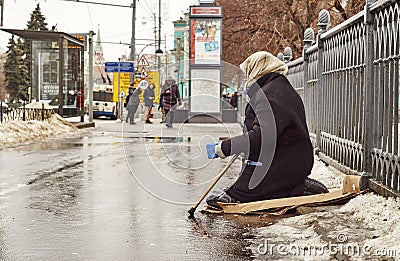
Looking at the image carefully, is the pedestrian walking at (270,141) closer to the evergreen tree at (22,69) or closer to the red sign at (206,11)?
the red sign at (206,11)

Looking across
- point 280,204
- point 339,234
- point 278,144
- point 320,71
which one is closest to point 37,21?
point 320,71

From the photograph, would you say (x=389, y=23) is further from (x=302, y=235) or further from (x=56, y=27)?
(x=56, y=27)

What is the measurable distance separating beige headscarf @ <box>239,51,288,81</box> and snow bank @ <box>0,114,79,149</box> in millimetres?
11039

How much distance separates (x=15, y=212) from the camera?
7.72 m

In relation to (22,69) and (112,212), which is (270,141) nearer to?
(112,212)

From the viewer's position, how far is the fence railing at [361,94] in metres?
7.48

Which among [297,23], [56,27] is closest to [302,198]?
[297,23]

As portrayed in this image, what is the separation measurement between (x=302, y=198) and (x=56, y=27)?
86607 millimetres

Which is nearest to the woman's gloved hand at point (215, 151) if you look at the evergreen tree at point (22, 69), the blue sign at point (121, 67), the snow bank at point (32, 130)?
the snow bank at point (32, 130)

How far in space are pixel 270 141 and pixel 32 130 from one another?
1496 centimetres

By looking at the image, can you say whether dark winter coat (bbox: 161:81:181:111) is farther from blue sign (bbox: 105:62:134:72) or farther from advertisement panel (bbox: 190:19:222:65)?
Result: blue sign (bbox: 105:62:134:72)

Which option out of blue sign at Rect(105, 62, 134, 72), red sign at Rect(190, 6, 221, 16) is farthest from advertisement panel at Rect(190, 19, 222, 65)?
blue sign at Rect(105, 62, 134, 72)

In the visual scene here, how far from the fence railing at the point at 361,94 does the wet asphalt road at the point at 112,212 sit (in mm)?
1538

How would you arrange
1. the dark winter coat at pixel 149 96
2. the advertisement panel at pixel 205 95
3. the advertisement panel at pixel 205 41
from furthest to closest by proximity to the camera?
the advertisement panel at pixel 205 41, the advertisement panel at pixel 205 95, the dark winter coat at pixel 149 96
